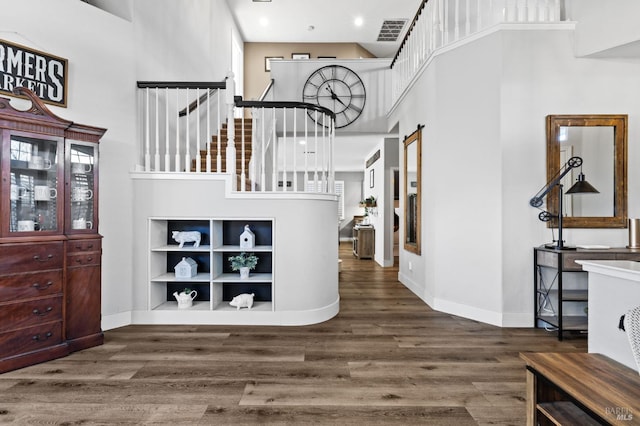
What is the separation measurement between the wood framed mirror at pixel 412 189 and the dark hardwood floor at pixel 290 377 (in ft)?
4.96

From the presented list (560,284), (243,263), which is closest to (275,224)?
(243,263)

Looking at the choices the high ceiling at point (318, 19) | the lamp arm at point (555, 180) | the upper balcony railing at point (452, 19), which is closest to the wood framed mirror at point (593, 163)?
the lamp arm at point (555, 180)

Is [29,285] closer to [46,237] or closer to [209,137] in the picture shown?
[46,237]

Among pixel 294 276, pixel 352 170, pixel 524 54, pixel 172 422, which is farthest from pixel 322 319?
pixel 352 170

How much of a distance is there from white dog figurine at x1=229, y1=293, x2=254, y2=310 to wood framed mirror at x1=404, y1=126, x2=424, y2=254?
2344mm

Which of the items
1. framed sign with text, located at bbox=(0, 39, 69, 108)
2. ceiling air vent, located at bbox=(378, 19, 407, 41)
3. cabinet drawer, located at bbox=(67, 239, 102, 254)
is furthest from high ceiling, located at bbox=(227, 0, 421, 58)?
cabinet drawer, located at bbox=(67, 239, 102, 254)

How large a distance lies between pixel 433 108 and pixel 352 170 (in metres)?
7.91

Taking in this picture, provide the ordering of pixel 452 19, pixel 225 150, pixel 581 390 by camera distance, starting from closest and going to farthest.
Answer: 1. pixel 581 390
2. pixel 225 150
3. pixel 452 19

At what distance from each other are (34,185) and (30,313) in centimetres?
99

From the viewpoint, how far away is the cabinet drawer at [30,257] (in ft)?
8.07

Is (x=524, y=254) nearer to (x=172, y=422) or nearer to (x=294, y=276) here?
(x=294, y=276)

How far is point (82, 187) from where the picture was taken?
2984 millimetres

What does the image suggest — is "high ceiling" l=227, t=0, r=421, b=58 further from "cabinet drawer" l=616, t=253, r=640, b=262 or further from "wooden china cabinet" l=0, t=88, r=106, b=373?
"cabinet drawer" l=616, t=253, r=640, b=262

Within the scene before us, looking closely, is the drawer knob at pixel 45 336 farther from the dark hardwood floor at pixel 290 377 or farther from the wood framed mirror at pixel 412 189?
the wood framed mirror at pixel 412 189
